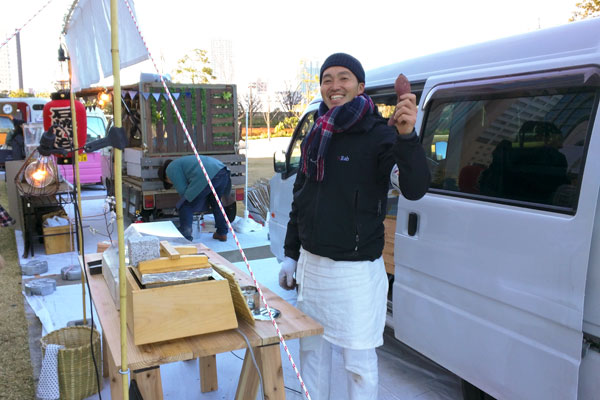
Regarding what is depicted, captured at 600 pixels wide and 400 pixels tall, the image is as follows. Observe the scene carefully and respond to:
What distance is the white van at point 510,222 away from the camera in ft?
6.48

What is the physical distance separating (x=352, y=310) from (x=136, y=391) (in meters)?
1.02

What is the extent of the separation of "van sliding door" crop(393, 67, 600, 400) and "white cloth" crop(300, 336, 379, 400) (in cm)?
58

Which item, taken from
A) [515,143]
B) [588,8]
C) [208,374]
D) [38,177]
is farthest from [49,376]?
[588,8]

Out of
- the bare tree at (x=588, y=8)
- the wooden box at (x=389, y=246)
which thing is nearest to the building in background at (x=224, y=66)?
the bare tree at (x=588, y=8)

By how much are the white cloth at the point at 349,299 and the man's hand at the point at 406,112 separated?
71 centimetres

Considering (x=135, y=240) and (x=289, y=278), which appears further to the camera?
(x=289, y=278)

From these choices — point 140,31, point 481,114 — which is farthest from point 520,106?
point 140,31

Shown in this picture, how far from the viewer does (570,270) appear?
1964 millimetres

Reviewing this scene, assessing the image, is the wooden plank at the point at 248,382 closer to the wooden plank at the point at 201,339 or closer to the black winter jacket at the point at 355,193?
the wooden plank at the point at 201,339

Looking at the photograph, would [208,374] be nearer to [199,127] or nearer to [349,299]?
[349,299]

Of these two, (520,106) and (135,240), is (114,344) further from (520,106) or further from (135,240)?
(520,106)

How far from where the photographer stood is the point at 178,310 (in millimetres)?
1918

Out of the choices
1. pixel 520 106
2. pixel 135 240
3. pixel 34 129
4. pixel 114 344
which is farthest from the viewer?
pixel 34 129

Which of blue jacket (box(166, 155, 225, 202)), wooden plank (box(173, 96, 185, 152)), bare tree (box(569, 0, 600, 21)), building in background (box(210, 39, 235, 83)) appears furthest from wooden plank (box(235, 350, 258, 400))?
building in background (box(210, 39, 235, 83))
